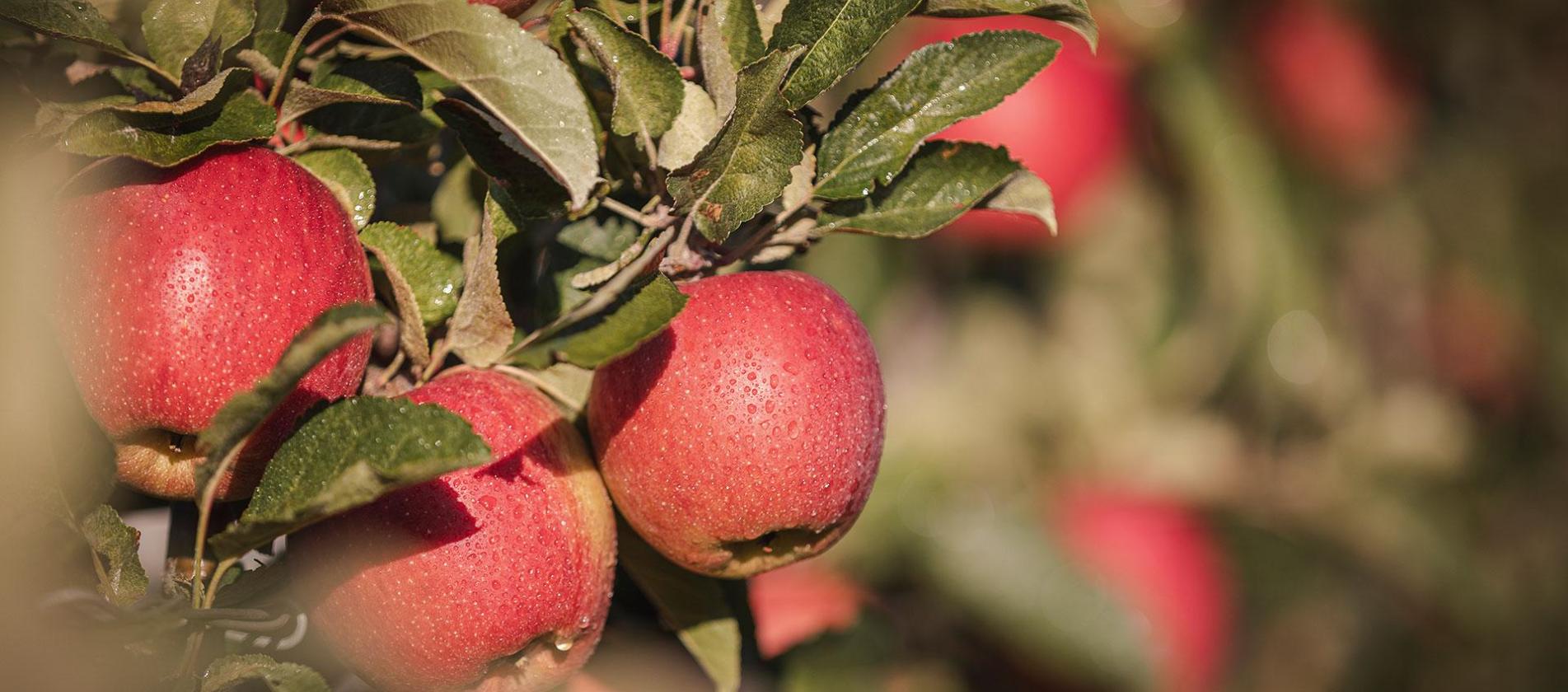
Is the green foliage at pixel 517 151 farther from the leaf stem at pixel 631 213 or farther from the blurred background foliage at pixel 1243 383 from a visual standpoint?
the blurred background foliage at pixel 1243 383

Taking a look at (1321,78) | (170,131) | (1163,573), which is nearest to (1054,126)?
(1163,573)

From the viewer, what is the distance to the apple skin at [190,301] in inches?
17.3

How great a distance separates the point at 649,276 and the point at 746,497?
0.33 ft

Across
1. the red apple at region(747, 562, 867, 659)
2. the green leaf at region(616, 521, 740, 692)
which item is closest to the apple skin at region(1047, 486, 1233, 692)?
the red apple at region(747, 562, 867, 659)

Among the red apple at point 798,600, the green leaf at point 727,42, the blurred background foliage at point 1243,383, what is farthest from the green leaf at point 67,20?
the red apple at point 798,600

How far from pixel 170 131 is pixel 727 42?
0.70 feet

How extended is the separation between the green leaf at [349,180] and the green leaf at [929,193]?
0.19 m

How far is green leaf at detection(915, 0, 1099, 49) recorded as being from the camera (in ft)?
1.69

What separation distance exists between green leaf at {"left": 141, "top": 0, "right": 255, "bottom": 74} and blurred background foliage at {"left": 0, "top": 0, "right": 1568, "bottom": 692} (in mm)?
520

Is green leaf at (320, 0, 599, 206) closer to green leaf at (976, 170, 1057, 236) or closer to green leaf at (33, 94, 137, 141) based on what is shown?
green leaf at (33, 94, 137, 141)

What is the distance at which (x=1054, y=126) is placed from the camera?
4.66 ft

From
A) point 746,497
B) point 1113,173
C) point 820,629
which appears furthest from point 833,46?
point 1113,173

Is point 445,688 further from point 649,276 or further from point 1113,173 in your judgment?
point 1113,173

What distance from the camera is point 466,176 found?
594 mm
